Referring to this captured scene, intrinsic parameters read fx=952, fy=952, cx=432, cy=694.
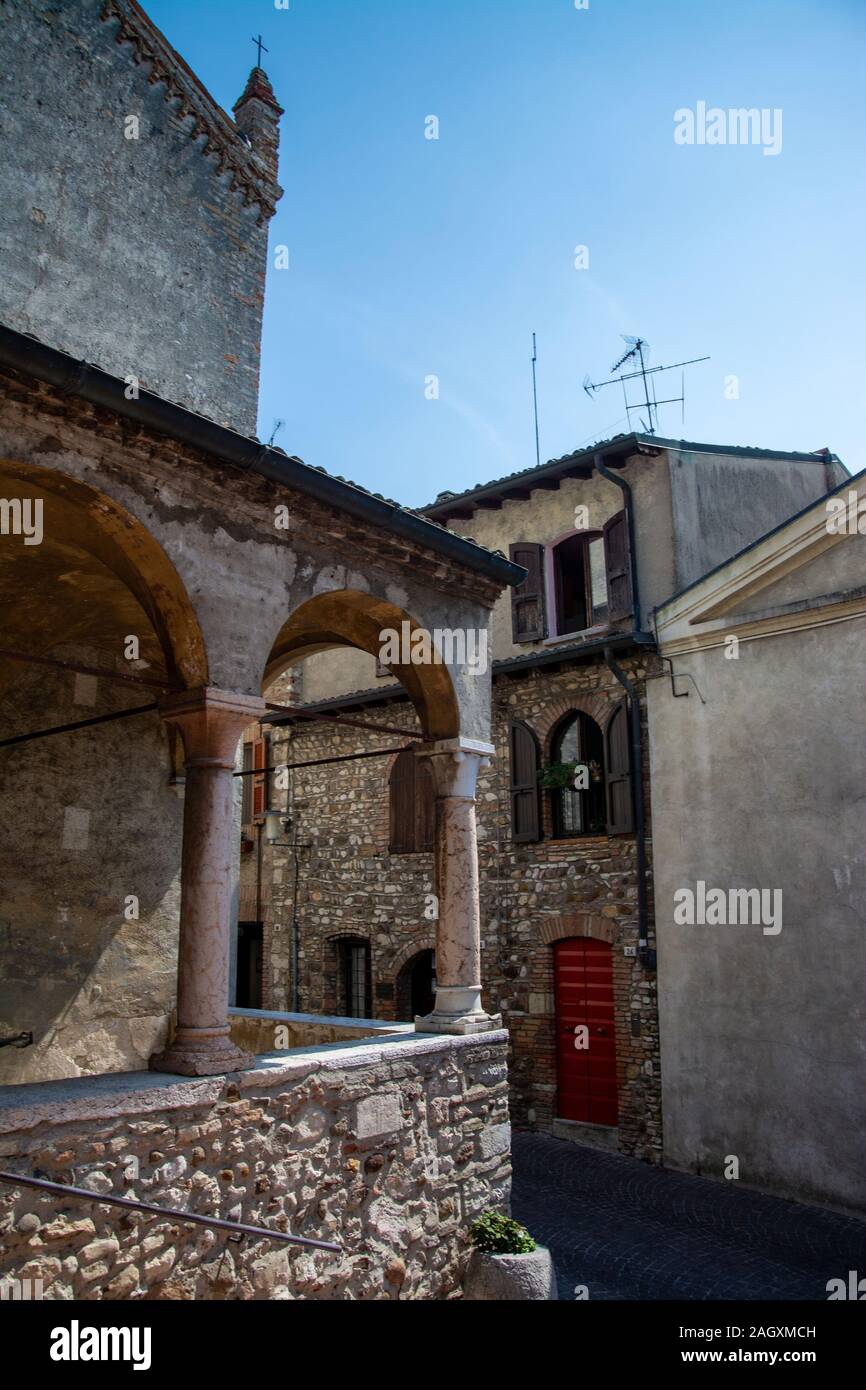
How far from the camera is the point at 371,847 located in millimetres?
15305

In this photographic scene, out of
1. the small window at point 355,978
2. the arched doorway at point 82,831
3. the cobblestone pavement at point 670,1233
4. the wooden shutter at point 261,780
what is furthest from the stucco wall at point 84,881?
the wooden shutter at point 261,780

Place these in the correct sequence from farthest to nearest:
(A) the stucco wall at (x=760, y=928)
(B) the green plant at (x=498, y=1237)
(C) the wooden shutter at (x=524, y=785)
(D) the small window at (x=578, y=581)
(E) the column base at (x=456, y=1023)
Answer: (D) the small window at (x=578, y=581) → (C) the wooden shutter at (x=524, y=785) → (A) the stucco wall at (x=760, y=928) → (E) the column base at (x=456, y=1023) → (B) the green plant at (x=498, y=1237)

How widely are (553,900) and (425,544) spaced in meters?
7.15

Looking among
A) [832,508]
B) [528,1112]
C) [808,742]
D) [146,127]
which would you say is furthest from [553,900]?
[146,127]

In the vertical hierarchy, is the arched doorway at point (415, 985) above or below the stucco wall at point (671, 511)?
below

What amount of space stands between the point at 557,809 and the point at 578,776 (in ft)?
2.17

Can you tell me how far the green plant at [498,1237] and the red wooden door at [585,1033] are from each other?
5.81 m

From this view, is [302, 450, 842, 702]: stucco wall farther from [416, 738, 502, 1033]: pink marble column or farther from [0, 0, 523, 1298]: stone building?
[416, 738, 502, 1033]: pink marble column

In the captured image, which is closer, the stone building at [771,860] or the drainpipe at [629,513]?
the stone building at [771,860]

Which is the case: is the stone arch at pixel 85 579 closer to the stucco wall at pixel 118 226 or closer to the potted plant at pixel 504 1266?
the stucco wall at pixel 118 226

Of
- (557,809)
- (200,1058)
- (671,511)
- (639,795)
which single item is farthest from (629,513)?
(200,1058)

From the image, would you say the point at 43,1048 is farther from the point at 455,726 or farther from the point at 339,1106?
the point at 455,726

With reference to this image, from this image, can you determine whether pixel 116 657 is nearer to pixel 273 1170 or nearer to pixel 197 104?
pixel 273 1170

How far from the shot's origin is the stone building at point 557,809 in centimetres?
1219
